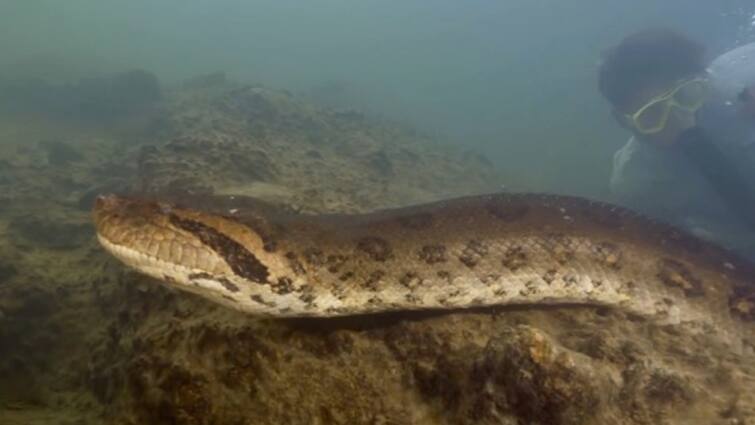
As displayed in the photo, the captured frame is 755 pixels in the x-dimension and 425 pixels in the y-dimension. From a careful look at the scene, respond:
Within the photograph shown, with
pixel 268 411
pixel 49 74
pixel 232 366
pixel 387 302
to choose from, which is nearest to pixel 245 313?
pixel 232 366

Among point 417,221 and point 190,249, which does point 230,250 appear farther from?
point 417,221

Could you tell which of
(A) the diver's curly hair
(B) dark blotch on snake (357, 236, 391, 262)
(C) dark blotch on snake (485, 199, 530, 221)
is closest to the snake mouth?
(B) dark blotch on snake (357, 236, 391, 262)

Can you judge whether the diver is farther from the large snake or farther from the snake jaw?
the snake jaw

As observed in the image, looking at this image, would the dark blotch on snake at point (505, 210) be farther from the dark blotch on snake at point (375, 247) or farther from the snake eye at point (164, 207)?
the snake eye at point (164, 207)

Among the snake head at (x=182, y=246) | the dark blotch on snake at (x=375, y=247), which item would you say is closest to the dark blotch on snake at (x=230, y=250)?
the snake head at (x=182, y=246)

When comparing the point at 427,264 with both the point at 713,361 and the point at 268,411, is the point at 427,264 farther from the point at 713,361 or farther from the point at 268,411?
the point at 713,361

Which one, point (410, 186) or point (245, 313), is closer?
point (245, 313)
